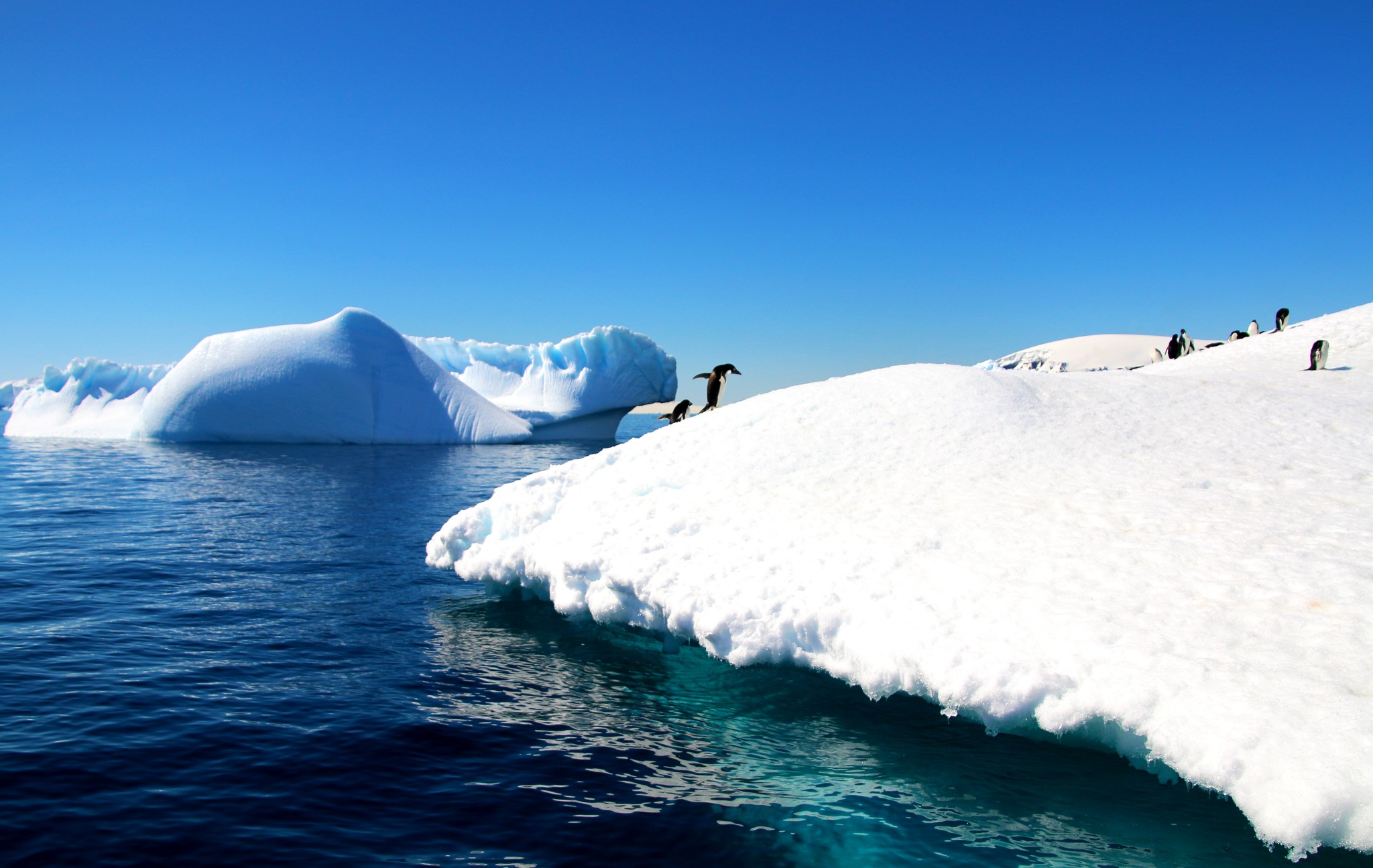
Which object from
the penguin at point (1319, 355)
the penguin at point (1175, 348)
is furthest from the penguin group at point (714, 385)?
the penguin at point (1175, 348)

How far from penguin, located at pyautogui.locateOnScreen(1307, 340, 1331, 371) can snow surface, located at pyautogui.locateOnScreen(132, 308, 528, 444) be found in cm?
3363

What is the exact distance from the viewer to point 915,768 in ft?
A: 14.6

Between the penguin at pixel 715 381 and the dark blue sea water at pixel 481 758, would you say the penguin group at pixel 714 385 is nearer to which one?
the penguin at pixel 715 381

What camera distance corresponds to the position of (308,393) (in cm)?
3547

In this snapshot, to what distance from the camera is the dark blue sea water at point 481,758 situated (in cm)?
369

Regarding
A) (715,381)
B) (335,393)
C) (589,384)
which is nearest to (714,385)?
(715,381)

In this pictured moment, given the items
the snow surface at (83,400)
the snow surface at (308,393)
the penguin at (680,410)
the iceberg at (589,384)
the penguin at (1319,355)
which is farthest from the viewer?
the iceberg at (589,384)

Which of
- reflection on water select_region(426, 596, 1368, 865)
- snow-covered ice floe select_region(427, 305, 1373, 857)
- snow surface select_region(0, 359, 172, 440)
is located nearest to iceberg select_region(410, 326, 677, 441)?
snow surface select_region(0, 359, 172, 440)

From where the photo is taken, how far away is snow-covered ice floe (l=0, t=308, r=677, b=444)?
35.2m

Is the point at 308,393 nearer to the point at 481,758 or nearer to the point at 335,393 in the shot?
the point at 335,393

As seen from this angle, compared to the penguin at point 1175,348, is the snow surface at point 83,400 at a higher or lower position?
lower

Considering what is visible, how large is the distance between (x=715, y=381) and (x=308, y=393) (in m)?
28.0

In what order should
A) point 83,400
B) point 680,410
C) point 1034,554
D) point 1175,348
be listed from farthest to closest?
1. point 83,400
2. point 1175,348
3. point 680,410
4. point 1034,554

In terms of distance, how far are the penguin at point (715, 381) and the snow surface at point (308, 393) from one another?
2734 cm
